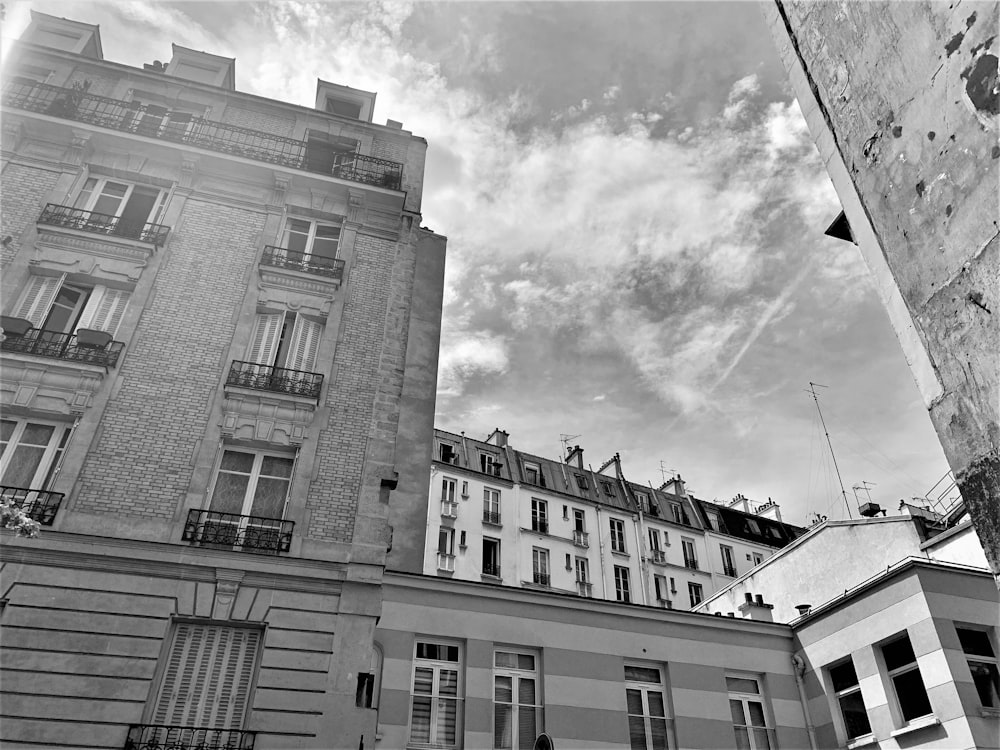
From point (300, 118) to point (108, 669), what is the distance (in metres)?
14.4

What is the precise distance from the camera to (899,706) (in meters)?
14.5

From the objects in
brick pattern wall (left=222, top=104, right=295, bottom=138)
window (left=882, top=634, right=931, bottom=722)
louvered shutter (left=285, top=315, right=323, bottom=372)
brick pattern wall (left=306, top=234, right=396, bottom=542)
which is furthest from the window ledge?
brick pattern wall (left=222, top=104, right=295, bottom=138)

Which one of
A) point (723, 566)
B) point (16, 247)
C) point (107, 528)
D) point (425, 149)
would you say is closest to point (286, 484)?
point (107, 528)

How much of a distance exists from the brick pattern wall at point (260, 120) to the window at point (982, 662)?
2038 centimetres

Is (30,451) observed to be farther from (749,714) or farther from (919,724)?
(919,724)

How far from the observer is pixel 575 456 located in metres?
49.2

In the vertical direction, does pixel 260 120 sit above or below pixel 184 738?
above

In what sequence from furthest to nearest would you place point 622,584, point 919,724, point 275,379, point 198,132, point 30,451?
point 622,584 < point 198,132 < point 275,379 < point 919,724 < point 30,451

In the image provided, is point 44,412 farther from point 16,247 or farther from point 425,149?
point 425,149

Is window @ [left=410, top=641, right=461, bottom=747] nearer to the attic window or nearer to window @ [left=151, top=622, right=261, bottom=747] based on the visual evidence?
window @ [left=151, top=622, right=261, bottom=747]

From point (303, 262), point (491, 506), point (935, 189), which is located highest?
point (491, 506)

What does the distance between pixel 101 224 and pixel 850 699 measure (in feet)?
66.9

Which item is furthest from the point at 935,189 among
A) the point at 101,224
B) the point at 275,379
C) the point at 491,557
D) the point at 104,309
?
the point at 491,557

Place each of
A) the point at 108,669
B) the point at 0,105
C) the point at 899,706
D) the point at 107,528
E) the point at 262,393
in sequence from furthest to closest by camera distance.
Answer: the point at 0,105, the point at 899,706, the point at 262,393, the point at 107,528, the point at 108,669
